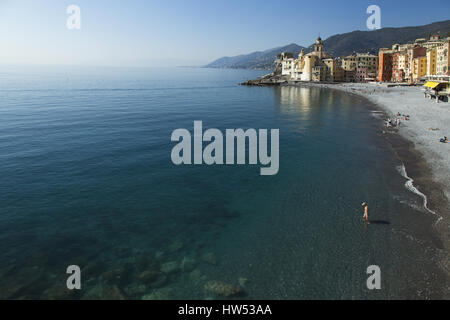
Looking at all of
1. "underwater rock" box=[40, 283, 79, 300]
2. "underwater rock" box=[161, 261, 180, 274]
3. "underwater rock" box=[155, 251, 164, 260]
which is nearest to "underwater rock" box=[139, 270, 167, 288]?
"underwater rock" box=[161, 261, 180, 274]

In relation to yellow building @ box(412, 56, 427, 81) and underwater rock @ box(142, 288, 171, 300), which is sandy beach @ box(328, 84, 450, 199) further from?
yellow building @ box(412, 56, 427, 81)

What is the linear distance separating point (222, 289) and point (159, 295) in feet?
9.96

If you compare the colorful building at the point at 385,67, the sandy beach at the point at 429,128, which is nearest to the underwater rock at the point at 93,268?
the sandy beach at the point at 429,128

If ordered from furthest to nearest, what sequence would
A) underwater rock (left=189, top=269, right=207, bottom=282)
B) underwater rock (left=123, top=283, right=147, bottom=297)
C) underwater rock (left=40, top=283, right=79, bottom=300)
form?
underwater rock (left=189, top=269, right=207, bottom=282)
underwater rock (left=123, top=283, right=147, bottom=297)
underwater rock (left=40, top=283, right=79, bottom=300)

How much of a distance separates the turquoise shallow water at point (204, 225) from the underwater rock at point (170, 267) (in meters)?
0.09

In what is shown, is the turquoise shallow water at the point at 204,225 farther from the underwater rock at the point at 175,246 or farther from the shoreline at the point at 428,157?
the shoreline at the point at 428,157

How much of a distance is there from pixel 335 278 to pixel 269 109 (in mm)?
64250

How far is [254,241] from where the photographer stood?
1923cm

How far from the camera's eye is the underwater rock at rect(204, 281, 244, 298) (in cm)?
1493

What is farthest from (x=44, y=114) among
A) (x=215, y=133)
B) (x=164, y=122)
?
(x=215, y=133)

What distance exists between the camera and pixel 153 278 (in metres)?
15.9

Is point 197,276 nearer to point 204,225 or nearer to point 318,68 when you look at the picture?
point 204,225

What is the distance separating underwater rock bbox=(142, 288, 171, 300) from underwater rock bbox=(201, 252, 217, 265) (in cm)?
296

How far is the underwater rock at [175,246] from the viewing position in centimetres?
1839
